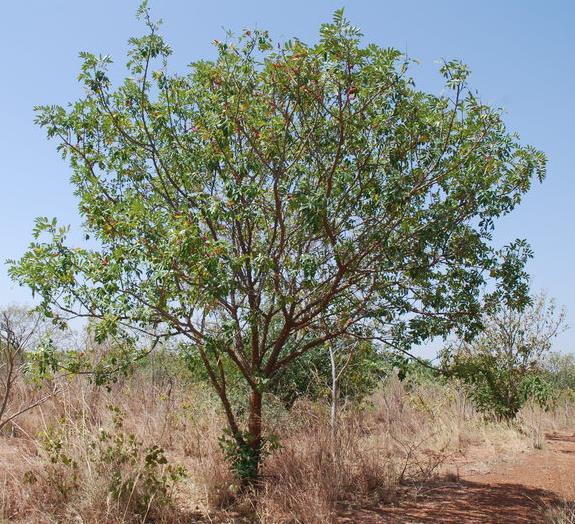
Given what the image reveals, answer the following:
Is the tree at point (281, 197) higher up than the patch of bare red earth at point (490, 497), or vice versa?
the tree at point (281, 197)

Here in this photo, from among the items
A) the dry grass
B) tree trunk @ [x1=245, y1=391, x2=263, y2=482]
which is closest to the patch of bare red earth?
the dry grass

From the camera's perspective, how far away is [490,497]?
775cm

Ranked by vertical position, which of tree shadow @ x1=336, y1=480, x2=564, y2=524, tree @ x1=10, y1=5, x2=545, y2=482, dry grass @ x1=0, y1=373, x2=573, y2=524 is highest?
tree @ x1=10, y1=5, x2=545, y2=482

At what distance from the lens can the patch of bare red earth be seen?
6699 mm

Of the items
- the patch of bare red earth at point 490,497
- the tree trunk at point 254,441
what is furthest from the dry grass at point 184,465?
the patch of bare red earth at point 490,497

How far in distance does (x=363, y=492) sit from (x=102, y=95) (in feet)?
18.7

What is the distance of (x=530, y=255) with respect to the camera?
22.0 ft

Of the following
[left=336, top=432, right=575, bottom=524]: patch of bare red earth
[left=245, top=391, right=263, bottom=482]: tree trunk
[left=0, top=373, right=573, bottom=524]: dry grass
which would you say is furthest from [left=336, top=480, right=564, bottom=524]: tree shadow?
[left=245, top=391, right=263, bottom=482]: tree trunk

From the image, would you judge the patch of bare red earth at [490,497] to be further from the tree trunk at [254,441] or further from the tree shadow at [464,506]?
the tree trunk at [254,441]

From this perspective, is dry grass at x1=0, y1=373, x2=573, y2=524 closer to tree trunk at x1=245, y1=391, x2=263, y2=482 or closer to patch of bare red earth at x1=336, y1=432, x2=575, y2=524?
tree trunk at x1=245, y1=391, x2=263, y2=482

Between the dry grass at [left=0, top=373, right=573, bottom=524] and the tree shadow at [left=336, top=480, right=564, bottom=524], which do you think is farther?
the tree shadow at [left=336, top=480, right=564, bottom=524]

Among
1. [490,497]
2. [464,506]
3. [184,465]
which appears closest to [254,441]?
[184,465]

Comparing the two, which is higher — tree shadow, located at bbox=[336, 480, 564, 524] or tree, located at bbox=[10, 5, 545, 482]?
tree, located at bbox=[10, 5, 545, 482]

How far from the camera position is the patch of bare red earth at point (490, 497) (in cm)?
670
